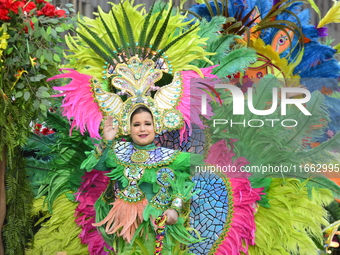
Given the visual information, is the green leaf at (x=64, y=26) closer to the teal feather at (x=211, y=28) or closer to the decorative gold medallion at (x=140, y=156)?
the teal feather at (x=211, y=28)

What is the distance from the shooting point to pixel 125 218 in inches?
108

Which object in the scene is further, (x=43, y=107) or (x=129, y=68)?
(x=43, y=107)

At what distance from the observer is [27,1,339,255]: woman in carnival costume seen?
109 inches

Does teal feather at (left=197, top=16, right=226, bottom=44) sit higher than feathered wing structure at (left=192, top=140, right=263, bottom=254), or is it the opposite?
teal feather at (left=197, top=16, right=226, bottom=44)

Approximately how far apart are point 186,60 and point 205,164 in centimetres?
56

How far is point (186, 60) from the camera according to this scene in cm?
301

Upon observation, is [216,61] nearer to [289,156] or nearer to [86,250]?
[289,156]

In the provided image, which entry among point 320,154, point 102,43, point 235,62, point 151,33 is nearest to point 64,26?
point 102,43

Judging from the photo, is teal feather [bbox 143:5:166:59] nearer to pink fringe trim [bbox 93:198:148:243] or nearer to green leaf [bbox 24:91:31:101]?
green leaf [bbox 24:91:31:101]

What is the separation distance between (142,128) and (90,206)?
0.68 m

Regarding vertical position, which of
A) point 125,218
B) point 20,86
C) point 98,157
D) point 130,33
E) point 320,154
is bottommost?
point 125,218

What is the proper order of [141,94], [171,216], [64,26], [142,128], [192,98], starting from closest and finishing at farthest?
[171,216] < [142,128] < [141,94] < [192,98] < [64,26]

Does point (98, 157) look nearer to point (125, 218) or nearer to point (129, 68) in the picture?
point (125, 218)

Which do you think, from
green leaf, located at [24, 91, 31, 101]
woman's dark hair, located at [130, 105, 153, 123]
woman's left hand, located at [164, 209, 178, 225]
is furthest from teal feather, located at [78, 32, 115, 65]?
woman's left hand, located at [164, 209, 178, 225]
